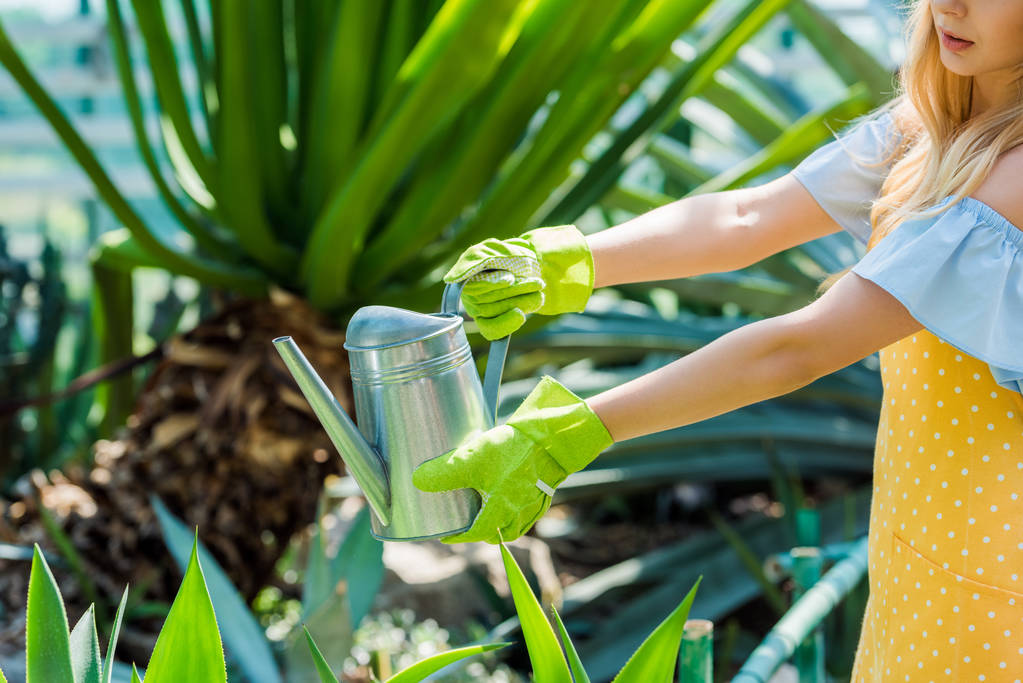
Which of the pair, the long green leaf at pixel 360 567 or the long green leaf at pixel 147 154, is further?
the long green leaf at pixel 147 154

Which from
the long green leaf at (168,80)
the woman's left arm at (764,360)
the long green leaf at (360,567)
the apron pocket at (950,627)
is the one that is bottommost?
the long green leaf at (360,567)

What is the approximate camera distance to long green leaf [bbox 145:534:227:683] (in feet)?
2.31

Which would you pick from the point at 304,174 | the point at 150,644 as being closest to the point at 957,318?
the point at 304,174

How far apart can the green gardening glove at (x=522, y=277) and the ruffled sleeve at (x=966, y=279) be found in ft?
0.76

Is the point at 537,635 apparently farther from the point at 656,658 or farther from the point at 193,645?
the point at 193,645

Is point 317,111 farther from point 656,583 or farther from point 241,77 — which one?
point 656,583

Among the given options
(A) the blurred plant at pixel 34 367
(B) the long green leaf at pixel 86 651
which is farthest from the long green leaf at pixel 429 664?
(A) the blurred plant at pixel 34 367

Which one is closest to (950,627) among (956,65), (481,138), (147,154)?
(956,65)

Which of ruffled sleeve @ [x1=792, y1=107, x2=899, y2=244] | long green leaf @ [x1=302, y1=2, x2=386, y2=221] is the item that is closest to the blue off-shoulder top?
ruffled sleeve @ [x1=792, y1=107, x2=899, y2=244]

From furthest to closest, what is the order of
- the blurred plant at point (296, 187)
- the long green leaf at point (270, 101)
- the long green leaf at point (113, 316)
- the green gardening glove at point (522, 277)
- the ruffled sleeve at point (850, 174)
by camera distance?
1. the long green leaf at point (113, 316)
2. the long green leaf at point (270, 101)
3. the blurred plant at point (296, 187)
4. the ruffled sleeve at point (850, 174)
5. the green gardening glove at point (522, 277)

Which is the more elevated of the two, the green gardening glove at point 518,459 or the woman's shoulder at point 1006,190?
the woman's shoulder at point 1006,190

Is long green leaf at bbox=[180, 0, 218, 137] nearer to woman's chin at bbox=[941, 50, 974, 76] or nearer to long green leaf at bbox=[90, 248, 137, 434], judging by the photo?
long green leaf at bbox=[90, 248, 137, 434]

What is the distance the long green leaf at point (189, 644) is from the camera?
0.70m

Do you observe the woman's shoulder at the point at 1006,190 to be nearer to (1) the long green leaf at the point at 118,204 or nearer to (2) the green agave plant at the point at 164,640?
(2) the green agave plant at the point at 164,640
